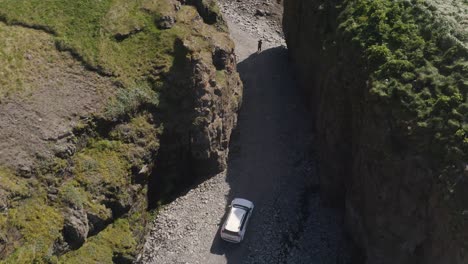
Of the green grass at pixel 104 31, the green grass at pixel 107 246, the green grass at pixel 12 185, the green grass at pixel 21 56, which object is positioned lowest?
the green grass at pixel 107 246

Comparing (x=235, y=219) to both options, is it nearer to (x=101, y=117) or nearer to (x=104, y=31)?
(x=101, y=117)

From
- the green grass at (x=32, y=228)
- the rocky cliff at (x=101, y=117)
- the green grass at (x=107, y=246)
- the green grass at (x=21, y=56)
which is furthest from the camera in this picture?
the green grass at (x=21, y=56)

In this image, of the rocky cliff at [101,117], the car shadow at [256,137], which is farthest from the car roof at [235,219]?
the rocky cliff at [101,117]

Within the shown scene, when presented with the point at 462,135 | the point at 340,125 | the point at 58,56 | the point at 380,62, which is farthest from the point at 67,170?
the point at 462,135

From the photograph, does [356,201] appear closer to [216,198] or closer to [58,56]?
[216,198]

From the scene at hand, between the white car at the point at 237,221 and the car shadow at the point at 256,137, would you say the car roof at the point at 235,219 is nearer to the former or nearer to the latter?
the white car at the point at 237,221
